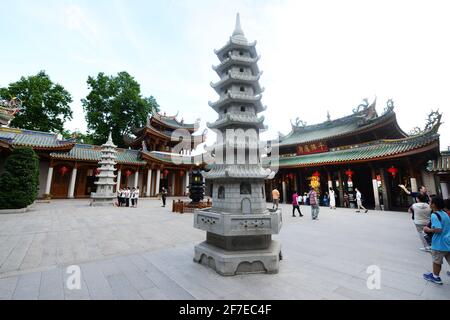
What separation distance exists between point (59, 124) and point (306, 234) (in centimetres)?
3273

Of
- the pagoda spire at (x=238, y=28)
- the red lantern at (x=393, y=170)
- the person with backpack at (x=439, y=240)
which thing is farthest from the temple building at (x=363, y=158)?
the pagoda spire at (x=238, y=28)

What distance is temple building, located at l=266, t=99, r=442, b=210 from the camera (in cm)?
1307

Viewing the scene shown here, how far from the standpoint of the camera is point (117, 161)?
73.7 ft

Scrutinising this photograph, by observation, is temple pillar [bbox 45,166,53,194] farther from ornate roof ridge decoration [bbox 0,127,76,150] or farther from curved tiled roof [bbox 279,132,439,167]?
curved tiled roof [bbox 279,132,439,167]

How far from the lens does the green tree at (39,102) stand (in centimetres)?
2366

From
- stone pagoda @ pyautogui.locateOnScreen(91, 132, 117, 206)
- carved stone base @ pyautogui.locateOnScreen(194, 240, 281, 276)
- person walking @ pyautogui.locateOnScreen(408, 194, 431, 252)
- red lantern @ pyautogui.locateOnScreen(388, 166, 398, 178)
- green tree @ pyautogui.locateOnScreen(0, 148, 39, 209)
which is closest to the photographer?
carved stone base @ pyautogui.locateOnScreen(194, 240, 281, 276)

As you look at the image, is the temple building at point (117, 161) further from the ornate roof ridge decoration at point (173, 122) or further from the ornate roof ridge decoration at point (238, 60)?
the ornate roof ridge decoration at point (238, 60)

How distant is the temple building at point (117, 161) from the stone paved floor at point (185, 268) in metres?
13.1

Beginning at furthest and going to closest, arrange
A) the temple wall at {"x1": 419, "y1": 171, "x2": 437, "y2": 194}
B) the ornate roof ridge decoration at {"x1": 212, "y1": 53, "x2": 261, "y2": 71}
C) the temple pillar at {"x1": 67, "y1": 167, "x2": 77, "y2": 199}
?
1. the temple pillar at {"x1": 67, "y1": 167, "x2": 77, "y2": 199}
2. the temple wall at {"x1": 419, "y1": 171, "x2": 437, "y2": 194}
3. the ornate roof ridge decoration at {"x1": 212, "y1": 53, "x2": 261, "y2": 71}

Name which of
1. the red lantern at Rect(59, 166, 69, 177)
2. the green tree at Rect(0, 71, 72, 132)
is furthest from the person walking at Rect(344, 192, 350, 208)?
the green tree at Rect(0, 71, 72, 132)

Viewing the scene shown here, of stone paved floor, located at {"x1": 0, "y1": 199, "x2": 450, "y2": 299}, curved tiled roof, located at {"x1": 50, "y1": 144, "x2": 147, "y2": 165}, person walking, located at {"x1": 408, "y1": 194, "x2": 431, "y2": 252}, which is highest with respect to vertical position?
curved tiled roof, located at {"x1": 50, "y1": 144, "x2": 147, "y2": 165}
